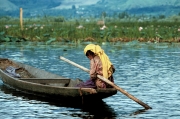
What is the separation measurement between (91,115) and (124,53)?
1400cm

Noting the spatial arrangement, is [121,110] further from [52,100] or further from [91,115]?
[52,100]

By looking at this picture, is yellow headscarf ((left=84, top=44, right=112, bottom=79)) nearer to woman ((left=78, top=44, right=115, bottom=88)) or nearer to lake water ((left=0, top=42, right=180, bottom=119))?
woman ((left=78, top=44, right=115, bottom=88))


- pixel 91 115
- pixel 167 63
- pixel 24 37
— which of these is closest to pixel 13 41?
pixel 24 37

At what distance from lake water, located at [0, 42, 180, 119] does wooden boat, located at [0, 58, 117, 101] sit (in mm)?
192

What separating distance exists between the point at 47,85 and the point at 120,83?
3.46 meters

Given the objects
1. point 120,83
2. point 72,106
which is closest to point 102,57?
point 72,106

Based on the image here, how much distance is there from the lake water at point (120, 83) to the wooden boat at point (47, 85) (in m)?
0.19

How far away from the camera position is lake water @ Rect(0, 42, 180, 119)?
1208 cm

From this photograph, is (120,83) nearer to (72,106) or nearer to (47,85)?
(47,85)

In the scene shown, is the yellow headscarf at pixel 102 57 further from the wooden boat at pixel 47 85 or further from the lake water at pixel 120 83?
the lake water at pixel 120 83

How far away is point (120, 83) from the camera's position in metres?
16.1

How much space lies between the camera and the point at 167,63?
21.4m

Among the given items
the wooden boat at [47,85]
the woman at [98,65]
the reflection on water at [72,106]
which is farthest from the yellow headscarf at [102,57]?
the reflection on water at [72,106]

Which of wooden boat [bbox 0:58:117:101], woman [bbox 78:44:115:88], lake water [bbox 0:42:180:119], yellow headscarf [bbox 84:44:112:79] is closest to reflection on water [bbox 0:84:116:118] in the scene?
lake water [bbox 0:42:180:119]
